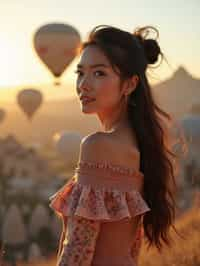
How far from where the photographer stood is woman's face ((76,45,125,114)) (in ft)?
5.33

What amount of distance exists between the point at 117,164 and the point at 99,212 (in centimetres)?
14

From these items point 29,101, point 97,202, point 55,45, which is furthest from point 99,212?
point 29,101

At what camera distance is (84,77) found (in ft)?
5.38

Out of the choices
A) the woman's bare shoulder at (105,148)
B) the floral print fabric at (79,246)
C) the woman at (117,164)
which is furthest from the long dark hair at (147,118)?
the floral print fabric at (79,246)

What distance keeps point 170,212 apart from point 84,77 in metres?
0.51

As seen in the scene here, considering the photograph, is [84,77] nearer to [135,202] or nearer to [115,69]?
[115,69]

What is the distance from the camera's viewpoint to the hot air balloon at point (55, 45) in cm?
2184

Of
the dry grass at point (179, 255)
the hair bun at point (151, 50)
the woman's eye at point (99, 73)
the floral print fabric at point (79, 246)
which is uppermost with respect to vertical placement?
the hair bun at point (151, 50)

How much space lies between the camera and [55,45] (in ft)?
71.0

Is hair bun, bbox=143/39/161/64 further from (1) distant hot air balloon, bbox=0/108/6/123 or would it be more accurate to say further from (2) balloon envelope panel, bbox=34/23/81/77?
(1) distant hot air balloon, bbox=0/108/6/123

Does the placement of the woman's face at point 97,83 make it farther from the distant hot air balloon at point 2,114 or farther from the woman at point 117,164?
the distant hot air balloon at point 2,114

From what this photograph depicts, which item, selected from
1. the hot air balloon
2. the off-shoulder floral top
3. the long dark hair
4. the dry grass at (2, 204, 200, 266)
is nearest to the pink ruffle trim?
the off-shoulder floral top

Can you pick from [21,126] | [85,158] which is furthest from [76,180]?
[21,126]

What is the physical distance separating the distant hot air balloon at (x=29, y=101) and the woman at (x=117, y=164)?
33164mm
